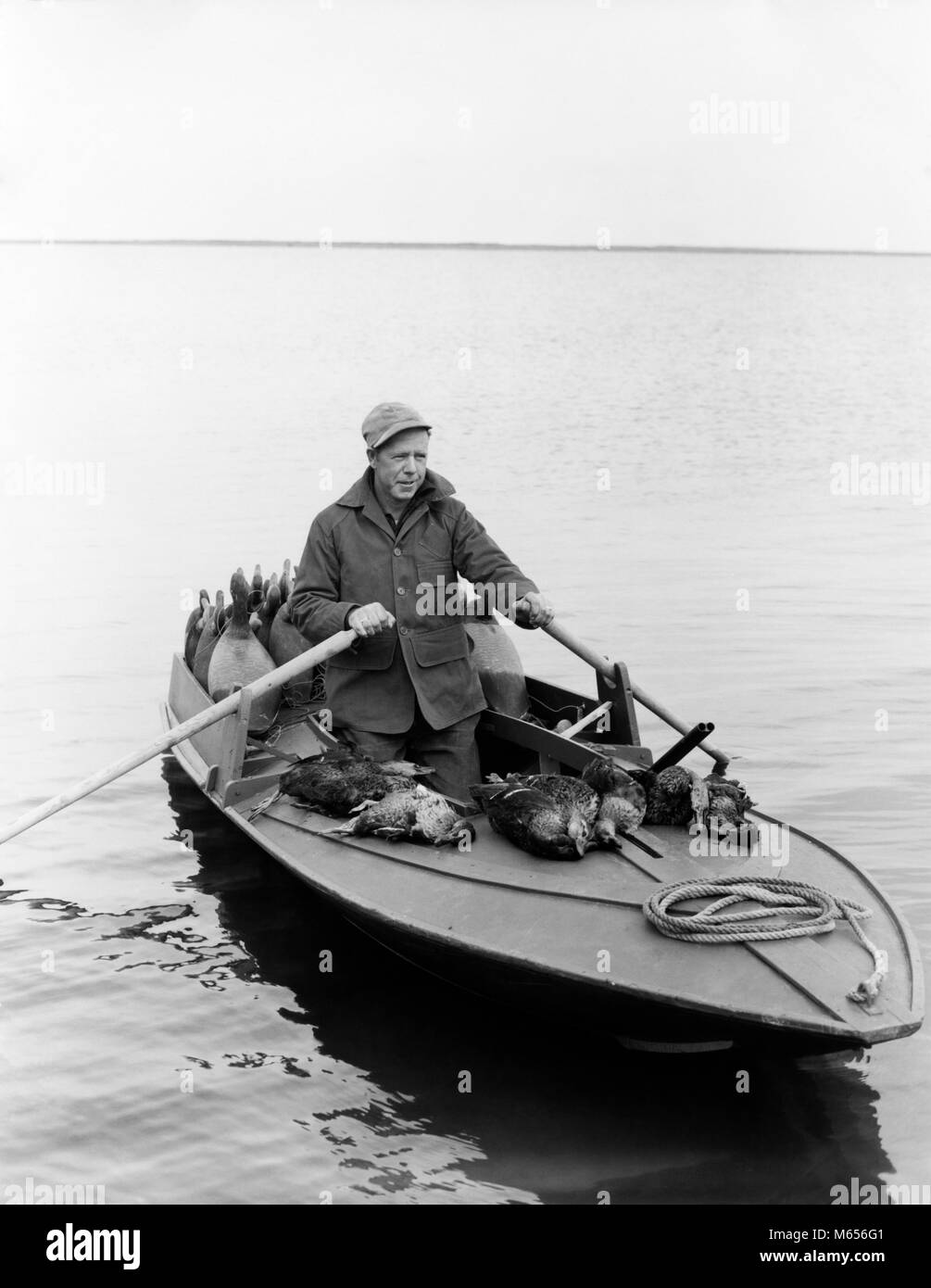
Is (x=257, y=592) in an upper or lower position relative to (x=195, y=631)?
upper

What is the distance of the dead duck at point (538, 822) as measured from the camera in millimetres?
5617

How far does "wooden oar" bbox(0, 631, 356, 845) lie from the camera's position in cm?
659

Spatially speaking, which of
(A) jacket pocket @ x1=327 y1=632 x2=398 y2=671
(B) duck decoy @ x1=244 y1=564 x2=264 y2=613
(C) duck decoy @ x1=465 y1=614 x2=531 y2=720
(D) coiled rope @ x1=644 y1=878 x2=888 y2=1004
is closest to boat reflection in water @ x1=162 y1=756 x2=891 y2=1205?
(D) coiled rope @ x1=644 y1=878 x2=888 y2=1004

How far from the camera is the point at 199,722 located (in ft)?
22.5

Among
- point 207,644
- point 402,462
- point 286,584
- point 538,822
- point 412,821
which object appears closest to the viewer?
point 538,822

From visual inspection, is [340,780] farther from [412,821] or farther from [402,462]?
[402,462]

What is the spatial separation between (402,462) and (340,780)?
144 centimetres

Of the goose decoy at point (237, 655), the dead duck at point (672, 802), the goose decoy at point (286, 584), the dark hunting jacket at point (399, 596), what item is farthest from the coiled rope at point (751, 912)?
the goose decoy at point (286, 584)

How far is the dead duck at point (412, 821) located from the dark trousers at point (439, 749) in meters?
0.66

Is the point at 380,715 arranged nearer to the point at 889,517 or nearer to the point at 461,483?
the point at 889,517

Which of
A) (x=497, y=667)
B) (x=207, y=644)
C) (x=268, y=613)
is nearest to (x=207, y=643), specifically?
(x=207, y=644)

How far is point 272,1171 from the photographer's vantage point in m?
5.25

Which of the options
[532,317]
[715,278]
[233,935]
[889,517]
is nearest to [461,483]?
[889,517]

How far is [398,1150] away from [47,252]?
252ft
